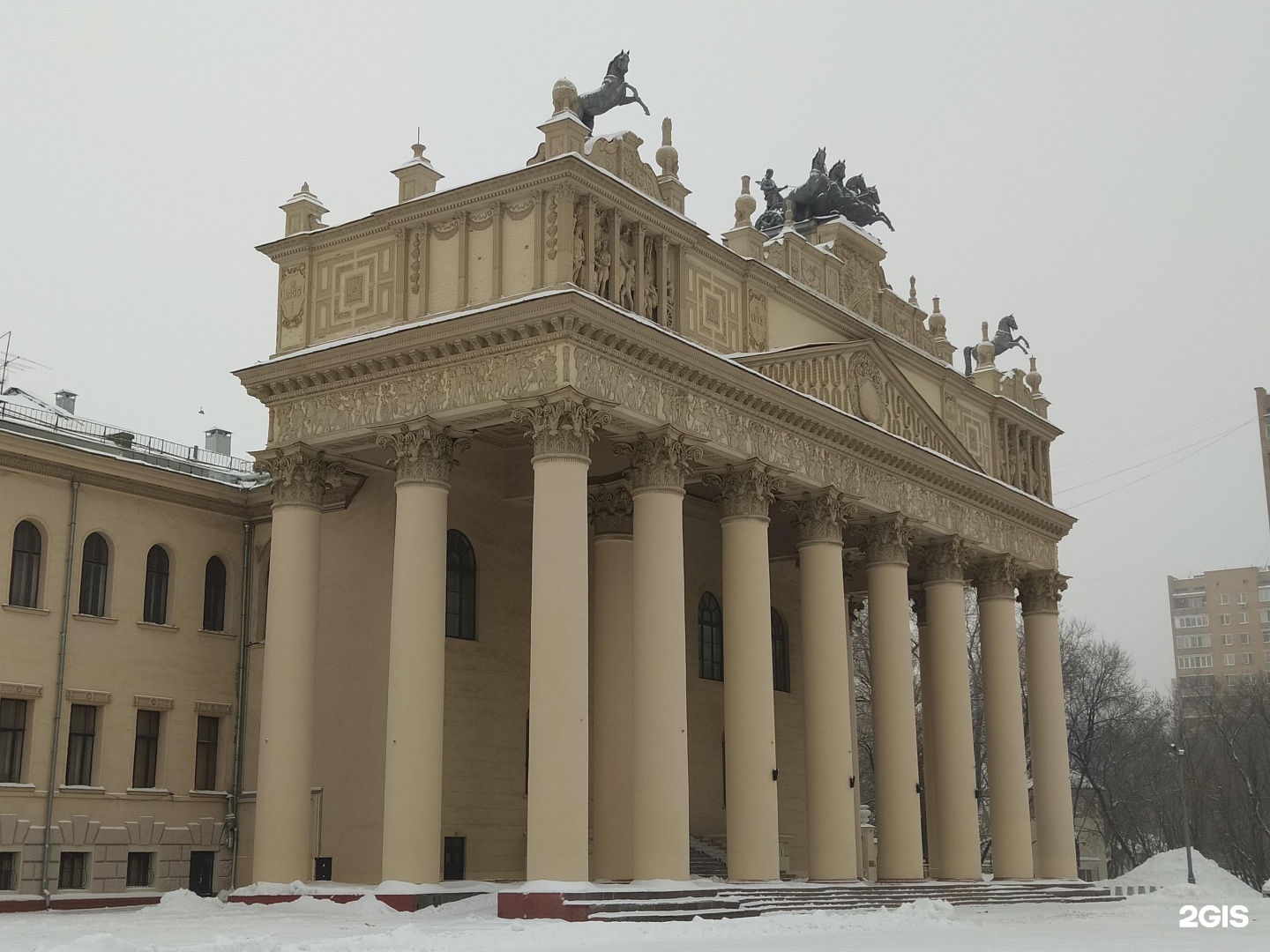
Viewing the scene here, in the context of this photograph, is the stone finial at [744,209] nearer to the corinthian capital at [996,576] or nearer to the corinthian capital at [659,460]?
the corinthian capital at [659,460]

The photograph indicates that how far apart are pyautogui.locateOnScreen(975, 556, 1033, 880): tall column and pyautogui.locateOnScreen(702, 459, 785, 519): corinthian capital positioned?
48.4 feet

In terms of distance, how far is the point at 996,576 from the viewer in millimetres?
46000

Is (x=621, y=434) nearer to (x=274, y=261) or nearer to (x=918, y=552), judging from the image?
(x=274, y=261)

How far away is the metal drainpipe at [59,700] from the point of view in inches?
1308

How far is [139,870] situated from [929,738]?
23181 millimetres

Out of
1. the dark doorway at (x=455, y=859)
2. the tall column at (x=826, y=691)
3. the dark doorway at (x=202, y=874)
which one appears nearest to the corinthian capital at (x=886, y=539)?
the tall column at (x=826, y=691)

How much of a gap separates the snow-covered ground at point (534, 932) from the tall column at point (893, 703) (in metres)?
3.58

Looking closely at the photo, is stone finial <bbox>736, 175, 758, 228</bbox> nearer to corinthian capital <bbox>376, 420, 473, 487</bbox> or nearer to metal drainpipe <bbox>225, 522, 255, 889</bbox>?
corinthian capital <bbox>376, 420, 473, 487</bbox>

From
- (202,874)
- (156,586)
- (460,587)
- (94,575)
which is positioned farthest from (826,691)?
(94,575)

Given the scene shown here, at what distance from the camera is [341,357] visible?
31.7m

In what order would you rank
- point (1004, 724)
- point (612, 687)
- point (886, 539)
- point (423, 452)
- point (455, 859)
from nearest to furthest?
point (423, 452) → point (455, 859) → point (612, 687) → point (886, 539) → point (1004, 724)

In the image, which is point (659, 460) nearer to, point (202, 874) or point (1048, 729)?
point (202, 874)

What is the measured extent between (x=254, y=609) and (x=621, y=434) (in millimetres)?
12820

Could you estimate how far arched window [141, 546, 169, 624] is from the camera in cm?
3700
